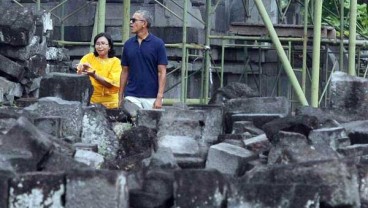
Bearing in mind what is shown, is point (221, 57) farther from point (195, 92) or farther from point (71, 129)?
point (71, 129)

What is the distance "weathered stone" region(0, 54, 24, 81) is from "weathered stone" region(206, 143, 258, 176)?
13.7 ft

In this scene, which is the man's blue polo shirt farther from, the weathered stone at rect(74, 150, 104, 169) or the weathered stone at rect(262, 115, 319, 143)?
the weathered stone at rect(74, 150, 104, 169)

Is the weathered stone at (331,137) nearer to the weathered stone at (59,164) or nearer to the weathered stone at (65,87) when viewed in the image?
the weathered stone at (59,164)

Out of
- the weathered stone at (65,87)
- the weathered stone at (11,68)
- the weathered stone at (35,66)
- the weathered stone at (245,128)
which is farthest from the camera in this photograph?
the weathered stone at (35,66)

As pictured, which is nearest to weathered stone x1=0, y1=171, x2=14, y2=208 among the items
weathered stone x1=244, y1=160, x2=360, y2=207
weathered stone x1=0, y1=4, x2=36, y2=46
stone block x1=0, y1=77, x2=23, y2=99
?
weathered stone x1=244, y1=160, x2=360, y2=207

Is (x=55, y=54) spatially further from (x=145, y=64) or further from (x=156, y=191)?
(x=156, y=191)

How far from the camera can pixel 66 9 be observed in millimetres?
19875

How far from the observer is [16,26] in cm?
1335

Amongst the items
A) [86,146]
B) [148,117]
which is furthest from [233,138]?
[86,146]

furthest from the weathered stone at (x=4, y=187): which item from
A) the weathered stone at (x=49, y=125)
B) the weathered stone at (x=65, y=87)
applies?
the weathered stone at (x=65, y=87)

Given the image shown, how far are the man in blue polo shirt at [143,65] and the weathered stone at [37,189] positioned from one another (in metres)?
4.56

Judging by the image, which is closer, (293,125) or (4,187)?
(4,187)

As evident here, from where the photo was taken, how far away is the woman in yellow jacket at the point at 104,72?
13.1 metres

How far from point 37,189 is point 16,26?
497 centimetres
